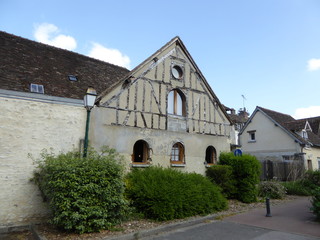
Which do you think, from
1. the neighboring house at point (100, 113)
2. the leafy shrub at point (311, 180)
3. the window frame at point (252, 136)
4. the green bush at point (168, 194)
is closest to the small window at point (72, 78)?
the neighboring house at point (100, 113)

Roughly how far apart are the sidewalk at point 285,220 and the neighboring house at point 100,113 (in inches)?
136

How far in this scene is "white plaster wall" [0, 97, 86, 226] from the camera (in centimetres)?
732

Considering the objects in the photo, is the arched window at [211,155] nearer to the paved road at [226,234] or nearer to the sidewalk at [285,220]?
the sidewalk at [285,220]

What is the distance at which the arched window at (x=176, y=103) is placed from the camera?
38.0ft

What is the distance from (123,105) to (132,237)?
516 cm

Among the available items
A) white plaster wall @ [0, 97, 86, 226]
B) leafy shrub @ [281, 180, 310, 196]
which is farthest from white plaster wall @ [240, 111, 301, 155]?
white plaster wall @ [0, 97, 86, 226]

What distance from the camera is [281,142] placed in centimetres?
2139

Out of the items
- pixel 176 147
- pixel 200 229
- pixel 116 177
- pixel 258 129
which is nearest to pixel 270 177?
pixel 258 129

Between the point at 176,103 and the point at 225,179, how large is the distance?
4.22 m

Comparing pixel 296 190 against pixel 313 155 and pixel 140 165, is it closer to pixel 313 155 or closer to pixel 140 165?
pixel 313 155

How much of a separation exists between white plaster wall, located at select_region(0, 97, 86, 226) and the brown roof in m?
0.63

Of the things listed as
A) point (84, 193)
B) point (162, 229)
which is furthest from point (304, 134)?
point (84, 193)

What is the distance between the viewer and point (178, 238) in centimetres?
627

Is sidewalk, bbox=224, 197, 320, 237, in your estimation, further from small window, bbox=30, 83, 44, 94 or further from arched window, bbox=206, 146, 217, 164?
small window, bbox=30, 83, 44, 94
